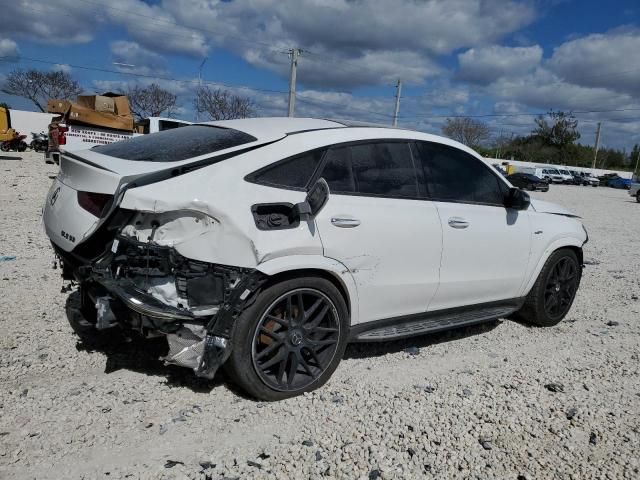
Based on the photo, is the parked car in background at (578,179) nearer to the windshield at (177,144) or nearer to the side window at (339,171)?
the side window at (339,171)

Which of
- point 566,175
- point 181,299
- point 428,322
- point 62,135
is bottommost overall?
point 428,322

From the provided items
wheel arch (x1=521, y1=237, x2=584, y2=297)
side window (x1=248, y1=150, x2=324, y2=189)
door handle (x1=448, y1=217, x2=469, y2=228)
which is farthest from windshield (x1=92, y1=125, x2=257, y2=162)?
wheel arch (x1=521, y1=237, x2=584, y2=297)

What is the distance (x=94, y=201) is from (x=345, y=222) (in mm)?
1536

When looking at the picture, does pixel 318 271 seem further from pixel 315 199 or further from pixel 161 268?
pixel 161 268

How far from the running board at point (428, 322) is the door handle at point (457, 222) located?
692mm

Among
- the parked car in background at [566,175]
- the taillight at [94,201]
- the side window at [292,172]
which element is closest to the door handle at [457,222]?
the side window at [292,172]

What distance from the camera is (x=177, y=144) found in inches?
133

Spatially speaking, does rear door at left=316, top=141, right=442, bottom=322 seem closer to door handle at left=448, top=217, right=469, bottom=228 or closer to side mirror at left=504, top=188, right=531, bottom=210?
door handle at left=448, top=217, right=469, bottom=228

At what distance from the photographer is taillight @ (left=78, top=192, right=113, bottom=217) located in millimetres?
2977

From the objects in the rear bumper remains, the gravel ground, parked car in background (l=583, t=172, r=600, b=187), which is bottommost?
the gravel ground

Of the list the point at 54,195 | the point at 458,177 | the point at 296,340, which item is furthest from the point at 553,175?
the point at 54,195

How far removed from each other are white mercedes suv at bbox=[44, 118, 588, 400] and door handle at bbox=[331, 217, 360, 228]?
10mm

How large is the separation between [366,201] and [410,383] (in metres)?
1.33

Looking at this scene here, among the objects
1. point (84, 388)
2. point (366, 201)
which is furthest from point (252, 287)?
point (84, 388)
